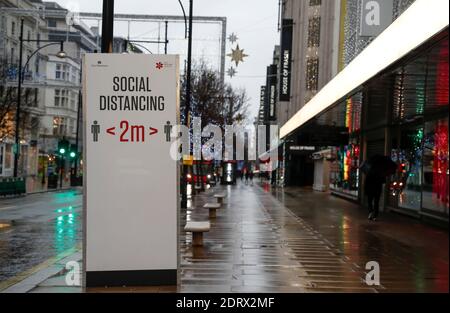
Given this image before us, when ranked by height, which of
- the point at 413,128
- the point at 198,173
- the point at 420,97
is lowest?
the point at 198,173

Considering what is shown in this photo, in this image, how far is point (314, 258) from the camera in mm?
8633

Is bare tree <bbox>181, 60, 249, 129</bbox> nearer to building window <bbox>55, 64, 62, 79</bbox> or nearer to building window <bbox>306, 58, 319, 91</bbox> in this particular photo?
building window <bbox>306, 58, 319, 91</bbox>

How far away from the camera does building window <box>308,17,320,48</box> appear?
4150cm

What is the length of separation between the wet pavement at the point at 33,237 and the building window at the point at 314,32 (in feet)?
84.5

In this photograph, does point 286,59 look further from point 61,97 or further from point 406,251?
point 406,251

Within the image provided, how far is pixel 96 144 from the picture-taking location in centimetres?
622

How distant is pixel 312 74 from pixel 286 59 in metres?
5.47

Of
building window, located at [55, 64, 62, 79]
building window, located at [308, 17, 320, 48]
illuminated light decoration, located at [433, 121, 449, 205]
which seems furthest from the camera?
building window, located at [55, 64, 62, 79]

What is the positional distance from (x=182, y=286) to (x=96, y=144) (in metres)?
1.81

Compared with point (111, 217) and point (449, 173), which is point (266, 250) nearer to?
point (111, 217)

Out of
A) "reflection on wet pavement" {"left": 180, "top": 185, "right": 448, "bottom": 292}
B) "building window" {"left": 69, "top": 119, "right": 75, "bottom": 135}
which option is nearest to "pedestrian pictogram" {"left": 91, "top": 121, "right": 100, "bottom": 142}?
"reflection on wet pavement" {"left": 180, "top": 185, "right": 448, "bottom": 292}

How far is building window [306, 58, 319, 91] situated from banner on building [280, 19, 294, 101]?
4426mm

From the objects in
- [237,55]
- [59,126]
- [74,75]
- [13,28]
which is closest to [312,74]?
[237,55]
